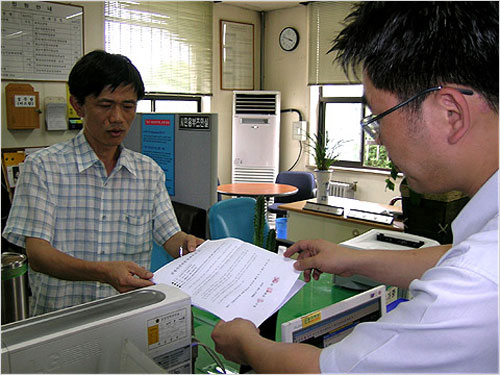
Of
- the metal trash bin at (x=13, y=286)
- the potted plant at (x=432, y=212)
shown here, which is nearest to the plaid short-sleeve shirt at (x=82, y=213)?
the metal trash bin at (x=13, y=286)

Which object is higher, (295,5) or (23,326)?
(295,5)

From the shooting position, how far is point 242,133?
19.2 feet

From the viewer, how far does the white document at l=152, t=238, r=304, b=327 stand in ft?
3.26

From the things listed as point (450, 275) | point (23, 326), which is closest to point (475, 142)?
point (450, 275)

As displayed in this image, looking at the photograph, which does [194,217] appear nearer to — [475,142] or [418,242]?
[418,242]

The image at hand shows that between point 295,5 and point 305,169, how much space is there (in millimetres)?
2008

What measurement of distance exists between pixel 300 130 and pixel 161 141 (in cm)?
323

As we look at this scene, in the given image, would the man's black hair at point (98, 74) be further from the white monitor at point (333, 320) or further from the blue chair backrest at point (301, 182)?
the blue chair backrest at point (301, 182)

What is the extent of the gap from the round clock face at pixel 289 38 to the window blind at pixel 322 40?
0.20 metres

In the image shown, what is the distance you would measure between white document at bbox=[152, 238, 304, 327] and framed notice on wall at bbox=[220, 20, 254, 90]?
4.85 meters

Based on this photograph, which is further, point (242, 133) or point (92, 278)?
point (242, 133)

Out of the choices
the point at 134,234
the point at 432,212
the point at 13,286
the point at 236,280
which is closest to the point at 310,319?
the point at 236,280

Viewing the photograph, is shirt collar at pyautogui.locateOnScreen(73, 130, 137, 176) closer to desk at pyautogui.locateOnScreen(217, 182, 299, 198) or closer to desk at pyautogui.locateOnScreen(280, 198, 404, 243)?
desk at pyautogui.locateOnScreen(280, 198, 404, 243)

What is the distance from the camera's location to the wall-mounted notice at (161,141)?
284 centimetres
